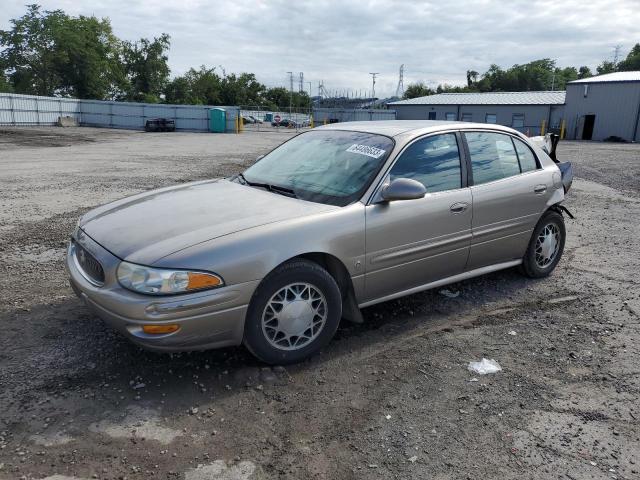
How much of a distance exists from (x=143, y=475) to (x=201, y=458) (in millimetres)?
282

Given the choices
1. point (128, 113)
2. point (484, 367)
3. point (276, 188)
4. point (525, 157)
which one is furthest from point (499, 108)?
point (484, 367)

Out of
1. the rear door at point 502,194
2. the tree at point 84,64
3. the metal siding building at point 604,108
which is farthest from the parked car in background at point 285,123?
the rear door at point 502,194

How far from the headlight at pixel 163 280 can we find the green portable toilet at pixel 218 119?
44675 millimetres

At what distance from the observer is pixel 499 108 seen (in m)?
48.6

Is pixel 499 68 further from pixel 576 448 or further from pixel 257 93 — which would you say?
pixel 576 448

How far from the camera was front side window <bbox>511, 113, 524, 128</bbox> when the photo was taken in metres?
Result: 47.3

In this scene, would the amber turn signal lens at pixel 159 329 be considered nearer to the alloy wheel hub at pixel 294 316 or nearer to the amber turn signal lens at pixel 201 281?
the amber turn signal lens at pixel 201 281

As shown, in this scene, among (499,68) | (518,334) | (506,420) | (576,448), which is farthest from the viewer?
(499,68)

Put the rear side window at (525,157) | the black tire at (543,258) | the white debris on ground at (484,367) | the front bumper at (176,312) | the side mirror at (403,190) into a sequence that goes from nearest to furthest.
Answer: the front bumper at (176,312)
the white debris on ground at (484,367)
the side mirror at (403,190)
the rear side window at (525,157)
the black tire at (543,258)

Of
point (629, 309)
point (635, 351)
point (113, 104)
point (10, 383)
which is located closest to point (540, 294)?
point (629, 309)

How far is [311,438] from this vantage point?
2.76 metres

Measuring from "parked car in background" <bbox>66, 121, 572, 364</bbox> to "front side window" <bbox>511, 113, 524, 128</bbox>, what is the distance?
46.4 metres

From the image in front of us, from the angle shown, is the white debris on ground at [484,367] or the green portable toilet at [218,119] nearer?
Result: the white debris on ground at [484,367]

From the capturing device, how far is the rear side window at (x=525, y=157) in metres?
4.98
